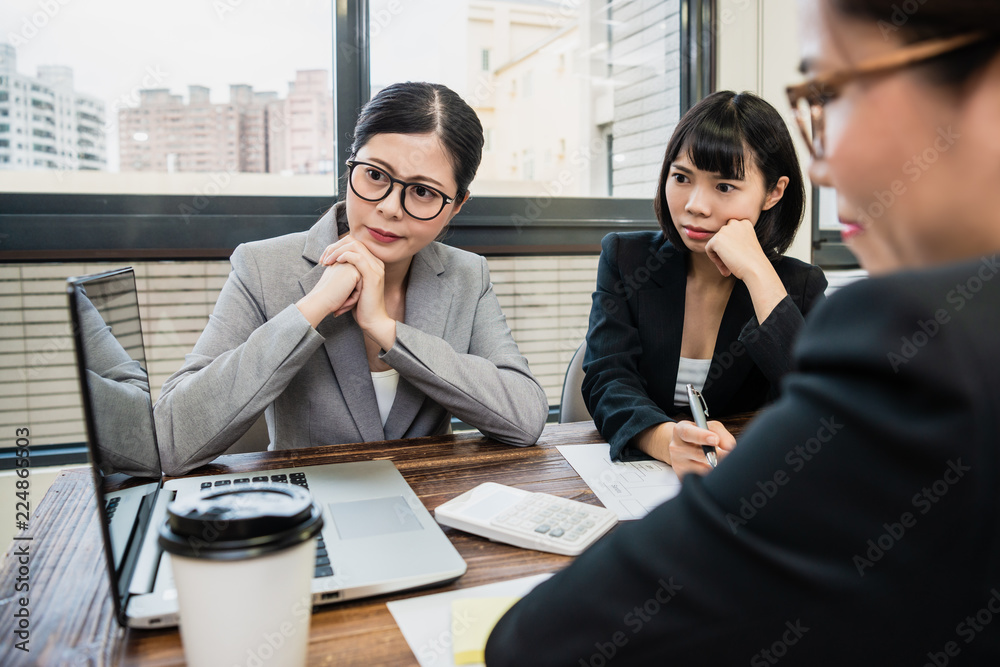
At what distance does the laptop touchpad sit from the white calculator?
0.16 feet

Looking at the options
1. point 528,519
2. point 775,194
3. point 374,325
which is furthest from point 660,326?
point 528,519

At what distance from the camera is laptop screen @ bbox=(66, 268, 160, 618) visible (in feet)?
2.01

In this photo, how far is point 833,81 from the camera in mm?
409

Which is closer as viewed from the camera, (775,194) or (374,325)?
(374,325)

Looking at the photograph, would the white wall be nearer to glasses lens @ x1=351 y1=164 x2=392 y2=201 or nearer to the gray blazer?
the gray blazer

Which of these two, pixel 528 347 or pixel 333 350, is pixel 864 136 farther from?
pixel 528 347

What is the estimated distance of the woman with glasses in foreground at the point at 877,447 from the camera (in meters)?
0.33

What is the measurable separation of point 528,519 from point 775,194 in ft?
3.96

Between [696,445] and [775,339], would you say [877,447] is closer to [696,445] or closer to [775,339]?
[696,445]

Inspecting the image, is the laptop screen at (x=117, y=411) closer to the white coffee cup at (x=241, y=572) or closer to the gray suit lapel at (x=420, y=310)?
the white coffee cup at (x=241, y=572)

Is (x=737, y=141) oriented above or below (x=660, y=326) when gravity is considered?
above

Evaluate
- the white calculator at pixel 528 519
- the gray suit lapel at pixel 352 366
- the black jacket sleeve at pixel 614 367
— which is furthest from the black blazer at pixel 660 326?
the white calculator at pixel 528 519

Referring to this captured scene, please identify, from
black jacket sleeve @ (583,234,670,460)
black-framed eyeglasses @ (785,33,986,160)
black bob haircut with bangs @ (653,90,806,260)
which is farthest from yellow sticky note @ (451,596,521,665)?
black bob haircut with bangs @ (653,90,806,260)

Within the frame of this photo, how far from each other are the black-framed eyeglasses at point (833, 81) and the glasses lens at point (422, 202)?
0.96 metres
